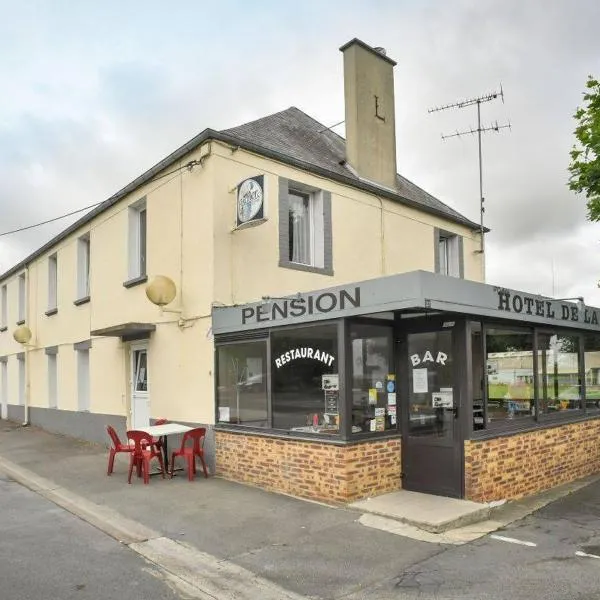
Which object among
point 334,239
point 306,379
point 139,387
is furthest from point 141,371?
point 306,379

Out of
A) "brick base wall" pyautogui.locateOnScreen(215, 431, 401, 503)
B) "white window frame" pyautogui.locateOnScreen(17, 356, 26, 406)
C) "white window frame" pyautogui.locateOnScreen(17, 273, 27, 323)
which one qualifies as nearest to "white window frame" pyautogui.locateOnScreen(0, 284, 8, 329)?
"white window frame" pyautogui.locateOnScreen(17, 273, 27, 323)

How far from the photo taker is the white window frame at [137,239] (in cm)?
1271

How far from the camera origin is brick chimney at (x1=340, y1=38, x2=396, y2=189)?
13.5m

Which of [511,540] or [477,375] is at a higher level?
[477,375]

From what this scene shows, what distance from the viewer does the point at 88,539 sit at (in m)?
6.54

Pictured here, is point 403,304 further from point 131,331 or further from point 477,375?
point 131,331

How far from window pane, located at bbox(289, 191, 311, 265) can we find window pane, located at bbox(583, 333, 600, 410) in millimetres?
5307

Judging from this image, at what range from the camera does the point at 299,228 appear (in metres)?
11.9

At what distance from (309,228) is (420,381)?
4.67 meters

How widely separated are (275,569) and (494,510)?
3307 mm

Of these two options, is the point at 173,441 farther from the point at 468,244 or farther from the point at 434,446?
the point at 468,244

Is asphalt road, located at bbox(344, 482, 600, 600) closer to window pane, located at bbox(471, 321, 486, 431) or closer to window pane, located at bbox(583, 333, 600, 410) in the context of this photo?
window pane, located at bbox(471, 321, 486, 431)

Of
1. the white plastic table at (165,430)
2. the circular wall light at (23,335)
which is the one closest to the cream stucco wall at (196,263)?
the white plastic table at (165,430)

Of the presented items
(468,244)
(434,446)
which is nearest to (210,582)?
(434,446)
